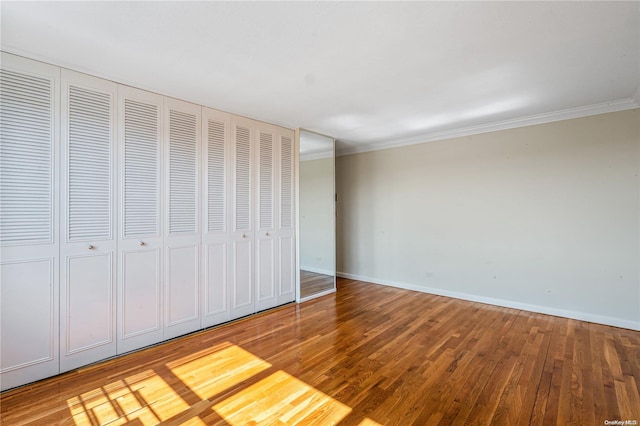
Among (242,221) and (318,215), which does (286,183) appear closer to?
(242,221)

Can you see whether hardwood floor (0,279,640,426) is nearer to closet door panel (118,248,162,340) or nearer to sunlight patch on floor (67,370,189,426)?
sunlight patch on floor (67,370,189,426)

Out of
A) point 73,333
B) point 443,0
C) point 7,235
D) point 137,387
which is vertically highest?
point 443,0

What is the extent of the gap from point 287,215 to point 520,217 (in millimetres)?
3320

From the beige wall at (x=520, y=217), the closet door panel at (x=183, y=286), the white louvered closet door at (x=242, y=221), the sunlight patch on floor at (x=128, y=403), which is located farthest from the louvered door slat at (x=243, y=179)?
the beige wall at (x=520, y=217)

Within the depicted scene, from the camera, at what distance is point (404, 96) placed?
125 inches

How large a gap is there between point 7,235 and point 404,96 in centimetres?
375

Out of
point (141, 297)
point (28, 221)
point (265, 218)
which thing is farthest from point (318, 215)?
point (28, 221)

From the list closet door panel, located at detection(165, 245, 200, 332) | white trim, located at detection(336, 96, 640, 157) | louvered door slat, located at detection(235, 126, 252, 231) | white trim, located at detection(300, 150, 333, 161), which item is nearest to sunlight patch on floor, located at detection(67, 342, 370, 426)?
closet door panel, located at detection(165, 245, 200, 332)

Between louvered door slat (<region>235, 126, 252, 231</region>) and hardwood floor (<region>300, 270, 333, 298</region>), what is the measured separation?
1613mm

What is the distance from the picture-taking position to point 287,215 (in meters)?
4.36

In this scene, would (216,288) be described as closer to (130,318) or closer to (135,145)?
(130,318)

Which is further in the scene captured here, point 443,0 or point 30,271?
point 30,271

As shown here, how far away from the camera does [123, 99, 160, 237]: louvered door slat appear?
2.80m

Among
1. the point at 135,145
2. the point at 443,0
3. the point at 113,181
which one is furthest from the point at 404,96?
the point at 113,181
